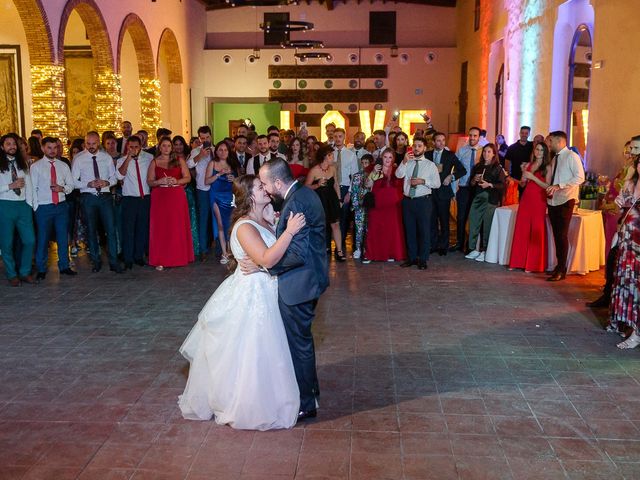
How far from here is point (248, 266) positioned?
3.91 meters

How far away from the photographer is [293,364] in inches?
158

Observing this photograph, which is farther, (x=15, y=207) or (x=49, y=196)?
(x=49, y=196)

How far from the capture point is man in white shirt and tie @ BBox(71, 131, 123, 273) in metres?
7.81

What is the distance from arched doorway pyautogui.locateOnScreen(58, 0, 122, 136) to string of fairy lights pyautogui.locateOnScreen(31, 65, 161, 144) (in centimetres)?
2

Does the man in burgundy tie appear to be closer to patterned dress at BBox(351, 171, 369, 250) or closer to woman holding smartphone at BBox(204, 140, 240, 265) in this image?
woman holding smartphone at BBox(204, 140, 240, 265)

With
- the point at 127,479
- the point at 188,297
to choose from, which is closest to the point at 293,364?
the point at 127,479

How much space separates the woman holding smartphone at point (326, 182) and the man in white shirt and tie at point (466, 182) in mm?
1757

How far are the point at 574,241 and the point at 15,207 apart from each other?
6132mm

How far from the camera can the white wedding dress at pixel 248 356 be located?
385 cm

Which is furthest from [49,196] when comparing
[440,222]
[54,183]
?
[440,222]

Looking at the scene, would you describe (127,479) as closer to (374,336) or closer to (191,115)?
(374,336)

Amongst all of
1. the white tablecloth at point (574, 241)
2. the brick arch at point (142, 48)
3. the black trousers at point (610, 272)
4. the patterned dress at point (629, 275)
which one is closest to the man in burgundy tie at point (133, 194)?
the white tablecloth at point (574, 241)

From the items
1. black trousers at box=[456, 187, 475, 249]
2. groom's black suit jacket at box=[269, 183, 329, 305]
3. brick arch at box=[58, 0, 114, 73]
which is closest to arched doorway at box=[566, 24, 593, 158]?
black trousers at box=[456, 187, 475, 249]

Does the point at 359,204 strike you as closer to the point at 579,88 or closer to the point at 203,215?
the point at 203,215
